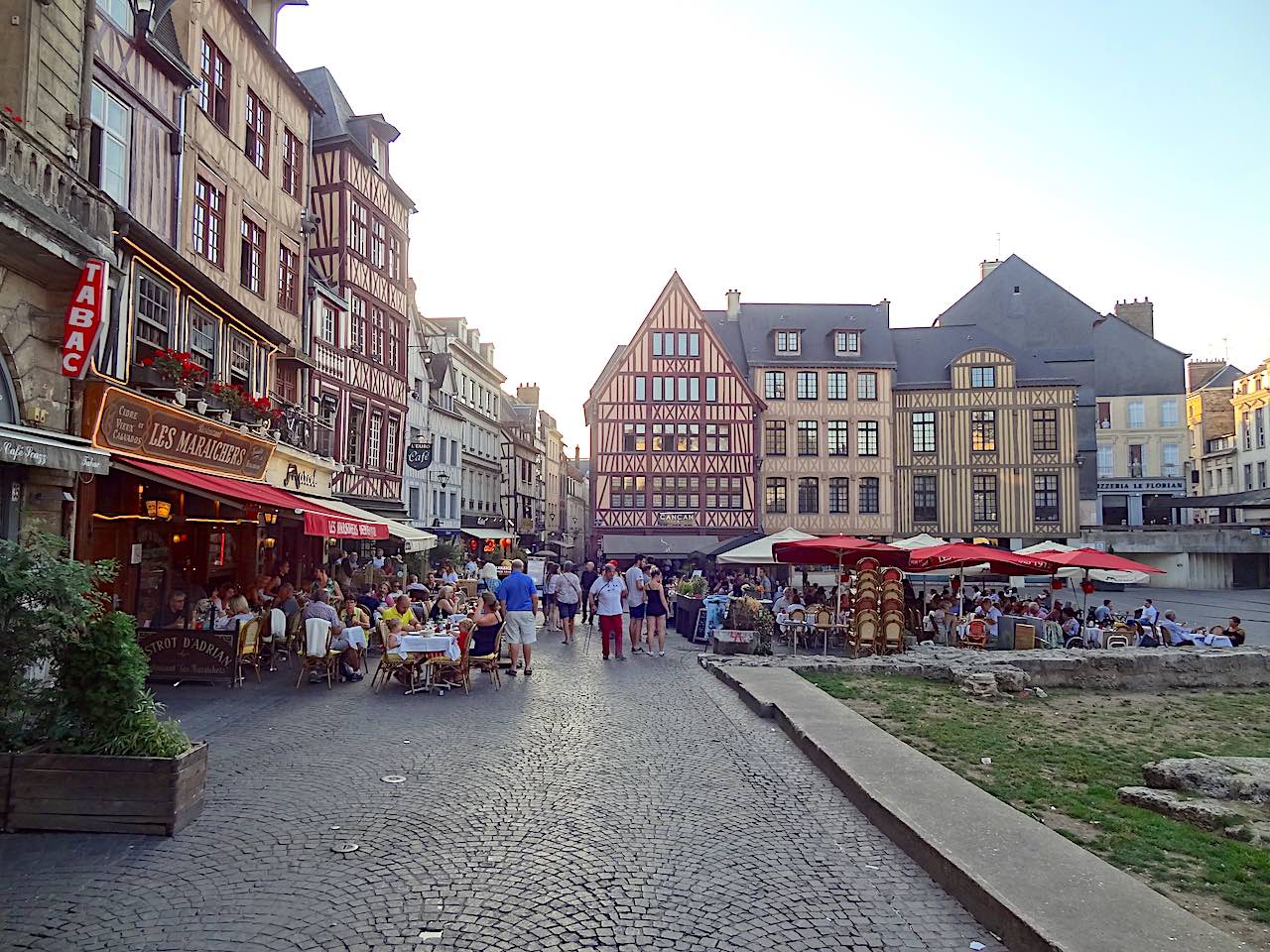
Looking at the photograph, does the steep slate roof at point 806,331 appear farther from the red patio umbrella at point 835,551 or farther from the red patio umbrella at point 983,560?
the red patio umbrella at point 835,551

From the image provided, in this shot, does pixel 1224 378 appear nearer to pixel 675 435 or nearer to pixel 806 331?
Result: pixel 806 331

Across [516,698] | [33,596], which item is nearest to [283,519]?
[516,698]

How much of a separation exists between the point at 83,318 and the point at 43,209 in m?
1.23

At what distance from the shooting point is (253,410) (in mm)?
13578

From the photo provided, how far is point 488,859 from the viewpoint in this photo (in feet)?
15.1

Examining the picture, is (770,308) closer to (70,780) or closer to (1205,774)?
(1205,774)

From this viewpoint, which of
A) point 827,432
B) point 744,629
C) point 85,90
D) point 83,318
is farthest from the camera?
point 827,432

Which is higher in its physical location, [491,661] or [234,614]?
[234,614]

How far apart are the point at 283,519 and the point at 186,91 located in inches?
305

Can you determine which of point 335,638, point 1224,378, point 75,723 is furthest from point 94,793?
point 1224,378

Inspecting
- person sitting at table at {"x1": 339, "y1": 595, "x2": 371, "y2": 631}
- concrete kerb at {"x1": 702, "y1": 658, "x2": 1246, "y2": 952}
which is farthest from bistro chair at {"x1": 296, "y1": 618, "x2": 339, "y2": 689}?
concrete kerb at {"x1": 702, "y1": 658, "x2": 1246, "y2": 952}

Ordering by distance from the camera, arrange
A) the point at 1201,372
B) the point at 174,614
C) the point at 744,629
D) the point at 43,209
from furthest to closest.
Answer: the point at 1201,372 < the point at 744,629 < the point at 174,614 < the point at 43,209

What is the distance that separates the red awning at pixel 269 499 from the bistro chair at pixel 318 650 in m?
1.72

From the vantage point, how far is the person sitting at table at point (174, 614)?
11648mm
